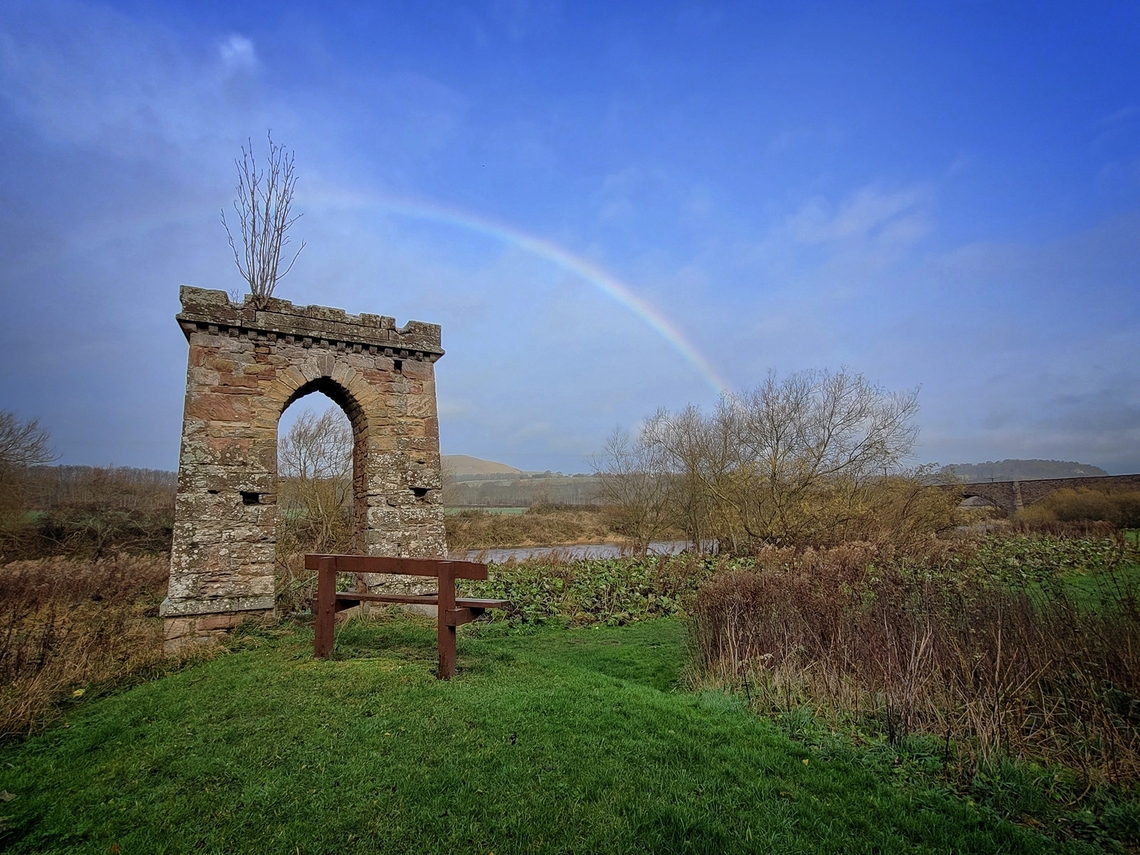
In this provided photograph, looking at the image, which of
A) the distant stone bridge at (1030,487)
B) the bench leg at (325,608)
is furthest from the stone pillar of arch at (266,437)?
the distant stone bridge at (1030,487)

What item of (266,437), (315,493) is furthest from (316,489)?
(266,437)

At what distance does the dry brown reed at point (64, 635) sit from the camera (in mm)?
5008

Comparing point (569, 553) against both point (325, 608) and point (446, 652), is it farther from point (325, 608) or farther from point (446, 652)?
point (446, 652)

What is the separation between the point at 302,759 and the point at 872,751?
403 centimetres

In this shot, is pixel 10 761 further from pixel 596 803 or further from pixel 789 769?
Result: pixel 789 769

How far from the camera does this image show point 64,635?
6.43 m

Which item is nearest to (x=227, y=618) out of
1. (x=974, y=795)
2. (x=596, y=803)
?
(x=596, y=803)

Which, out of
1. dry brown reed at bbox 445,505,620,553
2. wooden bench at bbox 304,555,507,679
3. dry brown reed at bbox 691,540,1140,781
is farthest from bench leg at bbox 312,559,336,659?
dry brown reed at bbox 445,505,620,553

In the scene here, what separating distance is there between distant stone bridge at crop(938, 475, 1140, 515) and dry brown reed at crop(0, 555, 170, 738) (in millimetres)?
30765

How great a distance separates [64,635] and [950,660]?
9149mm

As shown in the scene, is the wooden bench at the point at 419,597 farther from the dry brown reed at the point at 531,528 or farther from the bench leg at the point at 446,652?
the dry brown reed at the point at 531,528

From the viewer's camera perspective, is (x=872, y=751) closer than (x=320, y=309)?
Yes

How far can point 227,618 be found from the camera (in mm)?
7793

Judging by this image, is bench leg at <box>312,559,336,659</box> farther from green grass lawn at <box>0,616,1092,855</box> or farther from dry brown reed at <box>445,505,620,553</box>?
dry brown reed at <box>445,505,620,553</box>
